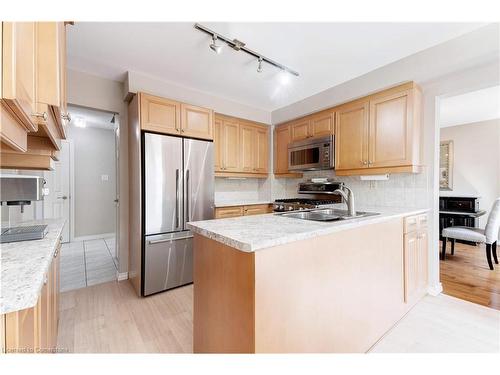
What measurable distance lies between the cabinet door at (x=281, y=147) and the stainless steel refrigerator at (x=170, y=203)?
145cm

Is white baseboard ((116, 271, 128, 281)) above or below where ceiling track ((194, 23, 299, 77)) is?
below

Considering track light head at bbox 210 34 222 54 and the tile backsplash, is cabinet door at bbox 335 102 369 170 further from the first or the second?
track light head at bbox 210 34 222 54

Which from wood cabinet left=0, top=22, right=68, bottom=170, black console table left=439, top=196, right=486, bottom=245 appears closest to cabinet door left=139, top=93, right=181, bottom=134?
wood cabinet left=0, top=22, right=68, bottom=170

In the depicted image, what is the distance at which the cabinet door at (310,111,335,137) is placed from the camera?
10.1 ft

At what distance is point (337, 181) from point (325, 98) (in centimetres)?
118

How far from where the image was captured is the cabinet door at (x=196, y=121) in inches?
109

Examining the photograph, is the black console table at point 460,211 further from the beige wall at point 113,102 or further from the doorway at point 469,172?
the beige wall at point 113,102

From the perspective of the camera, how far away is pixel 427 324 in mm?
1930

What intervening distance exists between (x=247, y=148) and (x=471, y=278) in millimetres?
3436

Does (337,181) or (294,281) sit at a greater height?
(337,181)

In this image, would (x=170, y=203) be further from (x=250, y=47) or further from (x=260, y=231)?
(x=250, y=47)
